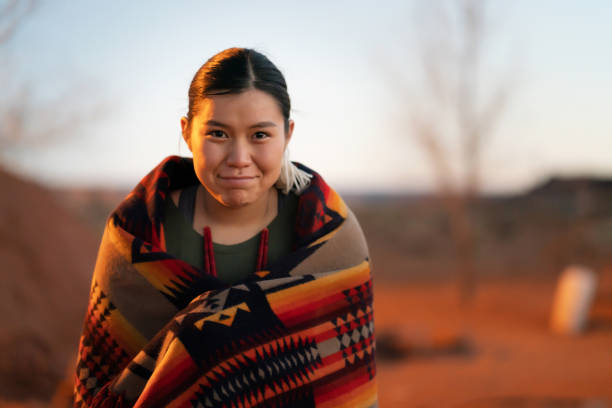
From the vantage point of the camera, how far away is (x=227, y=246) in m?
1.67

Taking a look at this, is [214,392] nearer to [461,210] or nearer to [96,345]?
[96,345]

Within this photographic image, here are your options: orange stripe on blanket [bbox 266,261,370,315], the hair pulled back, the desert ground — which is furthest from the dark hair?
the desert ground

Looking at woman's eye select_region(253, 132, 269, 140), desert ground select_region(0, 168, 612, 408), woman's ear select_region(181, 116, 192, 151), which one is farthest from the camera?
desert ground select_region(0, 168, 612, 408)

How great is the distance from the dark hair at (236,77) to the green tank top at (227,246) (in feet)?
1.08

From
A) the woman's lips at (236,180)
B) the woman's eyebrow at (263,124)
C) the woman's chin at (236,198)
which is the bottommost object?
the woman's chin at (236,198)

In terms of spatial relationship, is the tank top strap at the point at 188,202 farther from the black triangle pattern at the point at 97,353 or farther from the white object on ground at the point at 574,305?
the white object on ground at the point at 574,305

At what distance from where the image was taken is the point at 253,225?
171cm

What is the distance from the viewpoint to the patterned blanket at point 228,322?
1460 millimetres

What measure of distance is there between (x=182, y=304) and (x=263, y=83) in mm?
729

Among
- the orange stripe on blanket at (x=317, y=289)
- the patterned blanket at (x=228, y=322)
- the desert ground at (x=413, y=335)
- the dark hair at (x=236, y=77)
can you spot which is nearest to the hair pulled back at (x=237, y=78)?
the dark hair at (x=236, y=77)

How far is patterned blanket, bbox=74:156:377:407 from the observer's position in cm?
146

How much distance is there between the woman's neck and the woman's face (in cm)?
11

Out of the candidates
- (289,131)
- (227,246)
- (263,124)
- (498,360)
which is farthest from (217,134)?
(498,360)

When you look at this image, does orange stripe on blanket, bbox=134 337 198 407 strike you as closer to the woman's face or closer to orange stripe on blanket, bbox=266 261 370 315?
orange stripe on blanket, bbox=266 261 370 315
